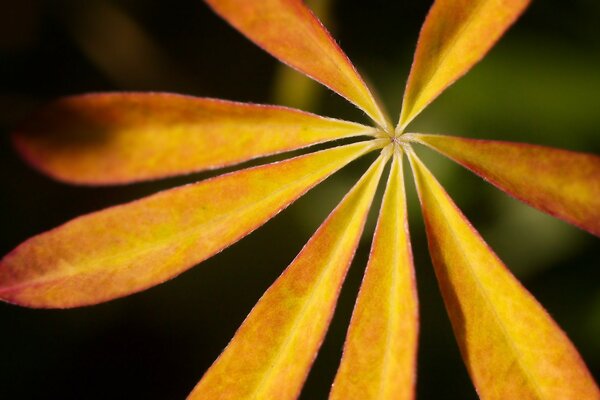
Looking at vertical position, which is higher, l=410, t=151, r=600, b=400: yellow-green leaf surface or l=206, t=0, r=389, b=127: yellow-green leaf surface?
l=206, t=0, r=389, b=127: yellow-green leaf surface

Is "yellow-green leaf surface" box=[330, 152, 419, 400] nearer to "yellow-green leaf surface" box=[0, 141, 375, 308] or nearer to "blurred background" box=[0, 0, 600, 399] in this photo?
"yellow-green leaf surface" box=[0, 141, 375, 308]

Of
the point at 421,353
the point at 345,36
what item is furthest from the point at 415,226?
the point at 345,36

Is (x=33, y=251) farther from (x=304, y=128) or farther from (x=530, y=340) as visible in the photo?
(x=530, y=340)

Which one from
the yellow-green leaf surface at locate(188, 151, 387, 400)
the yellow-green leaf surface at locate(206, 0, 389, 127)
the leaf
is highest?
the yellow-green leaf surface at locate(206, 0, 389, 127)

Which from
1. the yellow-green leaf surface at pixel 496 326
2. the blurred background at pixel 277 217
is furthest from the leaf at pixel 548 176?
the blurred background at pixel 277 217

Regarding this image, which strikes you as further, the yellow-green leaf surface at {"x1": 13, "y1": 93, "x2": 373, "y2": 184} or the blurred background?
the blurred background

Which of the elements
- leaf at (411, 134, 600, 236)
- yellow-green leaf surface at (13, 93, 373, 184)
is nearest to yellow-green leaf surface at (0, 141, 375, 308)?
yellow-green leaf surface at (13, 93, 373, 184)

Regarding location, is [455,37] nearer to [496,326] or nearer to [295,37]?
[295,37]
